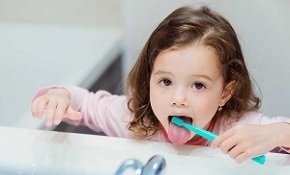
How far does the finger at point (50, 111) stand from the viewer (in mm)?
689

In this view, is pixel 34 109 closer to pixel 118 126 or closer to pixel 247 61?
pixel 118 126

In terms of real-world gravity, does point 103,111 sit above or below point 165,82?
below

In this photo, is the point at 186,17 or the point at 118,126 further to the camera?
the point at 118,126

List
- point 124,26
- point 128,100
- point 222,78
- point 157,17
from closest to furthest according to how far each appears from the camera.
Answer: point 222,78, point 128,100, point 157,17, point 124,26

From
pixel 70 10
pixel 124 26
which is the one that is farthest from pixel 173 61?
pixel 70 10

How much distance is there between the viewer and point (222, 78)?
0.71m

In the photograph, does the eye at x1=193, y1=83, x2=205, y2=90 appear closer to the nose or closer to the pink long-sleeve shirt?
the nose

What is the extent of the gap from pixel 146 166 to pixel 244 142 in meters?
0.10

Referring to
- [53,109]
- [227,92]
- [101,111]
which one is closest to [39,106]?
[53,109]

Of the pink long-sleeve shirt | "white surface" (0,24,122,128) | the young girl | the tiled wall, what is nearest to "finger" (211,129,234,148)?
the young girl

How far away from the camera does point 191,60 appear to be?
2.20ft

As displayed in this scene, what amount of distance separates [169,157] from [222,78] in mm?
148

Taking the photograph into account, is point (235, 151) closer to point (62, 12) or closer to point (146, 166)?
point (146, 166)

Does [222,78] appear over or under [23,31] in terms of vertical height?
over
